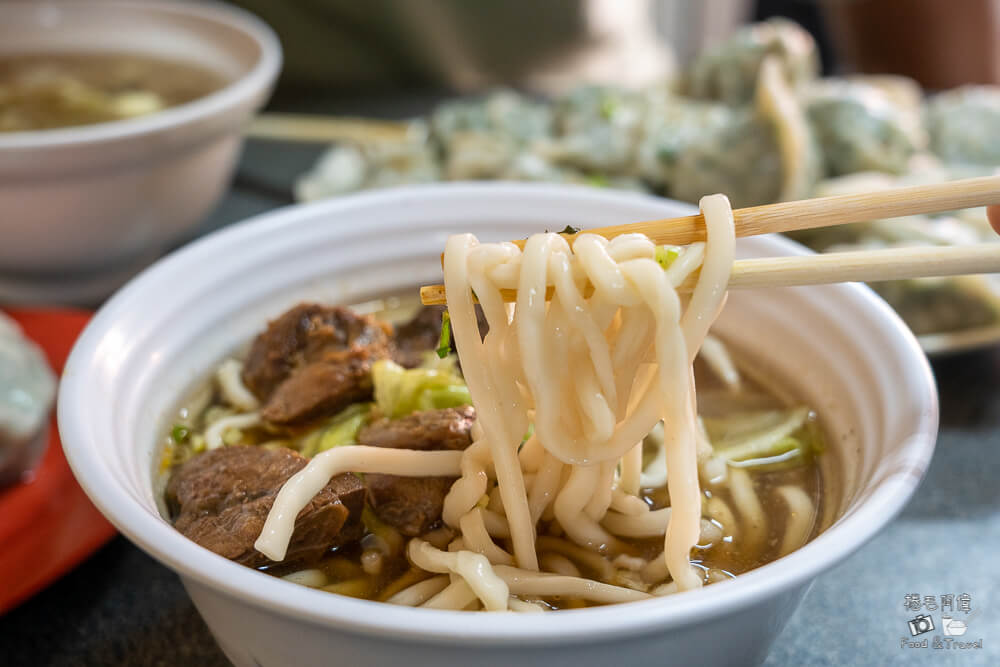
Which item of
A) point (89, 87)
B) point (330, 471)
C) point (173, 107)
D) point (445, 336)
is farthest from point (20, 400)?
point (89, 87)

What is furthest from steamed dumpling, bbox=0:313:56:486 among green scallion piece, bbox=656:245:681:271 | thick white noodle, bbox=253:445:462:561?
green scallion piece, bbox=656:245:681:271

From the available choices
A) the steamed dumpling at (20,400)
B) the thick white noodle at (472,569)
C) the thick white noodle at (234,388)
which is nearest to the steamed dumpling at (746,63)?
the thick white noodle at (234,388)

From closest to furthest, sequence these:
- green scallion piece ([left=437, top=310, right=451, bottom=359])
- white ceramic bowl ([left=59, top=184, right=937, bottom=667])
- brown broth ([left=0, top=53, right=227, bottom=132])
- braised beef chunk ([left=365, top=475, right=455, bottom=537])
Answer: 1. white ceramic bowl ([left=59, top=184, right=937, bottom=667])
2. green scallion piece ([left=437, top=310, right=451, bottom=359])
3. braised beef chunk ([left=365, top=475, right=455, bottom=537])
4. brown broth ([left=0, top=53, right=227, bottom=132])

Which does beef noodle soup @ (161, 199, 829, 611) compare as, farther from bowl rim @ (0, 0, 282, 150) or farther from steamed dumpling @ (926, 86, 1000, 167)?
steamed dumpling @ (926, 86, 1000, 167)

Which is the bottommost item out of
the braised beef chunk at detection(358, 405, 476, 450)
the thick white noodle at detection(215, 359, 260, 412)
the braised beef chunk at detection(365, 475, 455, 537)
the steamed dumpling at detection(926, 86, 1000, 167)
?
the thick white noodle at detection(215, 359, 260, 412)

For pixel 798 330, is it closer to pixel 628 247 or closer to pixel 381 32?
pixel 628 247

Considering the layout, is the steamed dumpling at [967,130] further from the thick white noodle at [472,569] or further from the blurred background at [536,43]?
the thick white noodle at [472,569]

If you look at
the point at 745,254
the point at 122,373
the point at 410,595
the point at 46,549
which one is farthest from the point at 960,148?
the point at 46,549

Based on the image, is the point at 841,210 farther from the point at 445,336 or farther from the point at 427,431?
the point at 427,431
